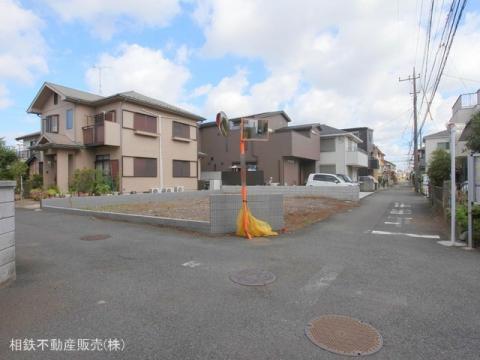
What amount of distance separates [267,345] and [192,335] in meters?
0.70

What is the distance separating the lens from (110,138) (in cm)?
1622

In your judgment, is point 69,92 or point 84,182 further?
point 69,92

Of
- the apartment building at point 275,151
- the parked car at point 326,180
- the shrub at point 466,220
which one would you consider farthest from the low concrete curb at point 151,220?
the apartment building at point 275,151

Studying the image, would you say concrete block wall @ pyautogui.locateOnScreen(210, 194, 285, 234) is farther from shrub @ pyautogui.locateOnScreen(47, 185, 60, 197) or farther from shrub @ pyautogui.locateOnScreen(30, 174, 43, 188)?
shrub @ pyautogui.locateOnScreen(30, 174, 43, 188)

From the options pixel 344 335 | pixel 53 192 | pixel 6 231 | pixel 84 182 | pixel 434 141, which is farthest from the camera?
pixel 434 141

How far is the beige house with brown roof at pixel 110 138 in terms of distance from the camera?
16.7m

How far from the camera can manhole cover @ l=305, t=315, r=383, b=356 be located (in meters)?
2.55

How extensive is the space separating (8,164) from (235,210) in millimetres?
17162

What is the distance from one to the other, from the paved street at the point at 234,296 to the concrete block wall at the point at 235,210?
67 cm

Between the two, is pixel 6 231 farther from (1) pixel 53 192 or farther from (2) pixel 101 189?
(1) pixel 53 192

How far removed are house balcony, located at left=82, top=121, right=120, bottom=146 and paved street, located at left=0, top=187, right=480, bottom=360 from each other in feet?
34.0

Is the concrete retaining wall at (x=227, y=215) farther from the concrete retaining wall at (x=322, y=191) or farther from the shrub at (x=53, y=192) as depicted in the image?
the concrete retaining wall at (x=322, y=191)

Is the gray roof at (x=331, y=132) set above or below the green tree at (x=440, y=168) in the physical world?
above

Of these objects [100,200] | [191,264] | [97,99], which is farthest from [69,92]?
[191,264]
